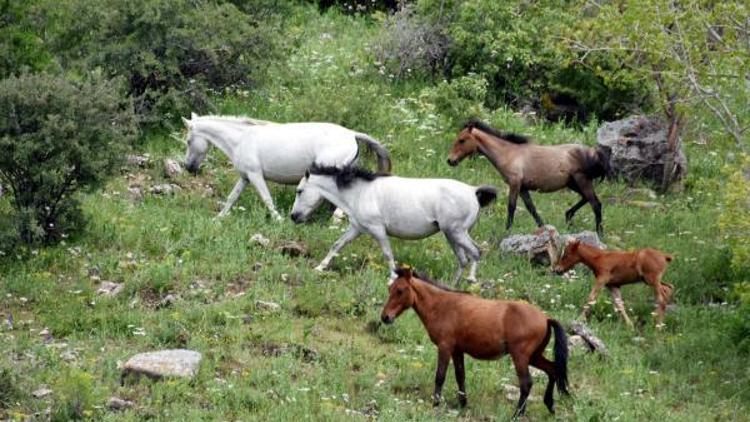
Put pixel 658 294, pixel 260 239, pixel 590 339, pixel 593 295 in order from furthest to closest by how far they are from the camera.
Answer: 1. pixel 260 239
2. pixel 593 295
3. pixel 658 294
4. pixel 590 339

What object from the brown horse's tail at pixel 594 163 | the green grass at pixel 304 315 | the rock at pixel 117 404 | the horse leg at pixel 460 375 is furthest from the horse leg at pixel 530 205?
the rock at pixel 117 404

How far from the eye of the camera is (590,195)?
20266mm

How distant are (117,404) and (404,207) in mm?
5578

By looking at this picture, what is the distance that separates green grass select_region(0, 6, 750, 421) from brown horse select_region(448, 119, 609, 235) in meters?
0.60

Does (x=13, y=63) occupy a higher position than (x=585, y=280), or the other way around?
(x=13, y=63)

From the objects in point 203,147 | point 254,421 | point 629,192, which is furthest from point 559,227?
point 254,421

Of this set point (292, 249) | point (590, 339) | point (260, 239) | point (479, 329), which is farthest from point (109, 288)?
point (590, 339)

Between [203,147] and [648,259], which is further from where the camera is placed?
[203,147]

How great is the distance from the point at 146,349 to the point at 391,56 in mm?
→ 12454

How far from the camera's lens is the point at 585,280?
60.1 feet

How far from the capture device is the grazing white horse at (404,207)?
706 inches

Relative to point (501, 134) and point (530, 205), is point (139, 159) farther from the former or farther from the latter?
point (530, 205)

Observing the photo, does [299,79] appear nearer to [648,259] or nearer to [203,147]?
[203,147]

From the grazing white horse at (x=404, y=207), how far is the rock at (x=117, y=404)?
4683 millimetres
